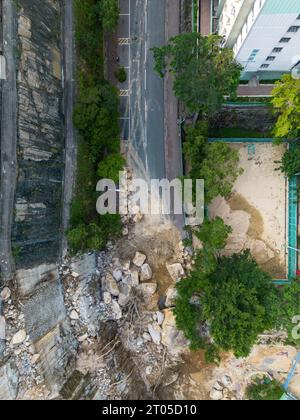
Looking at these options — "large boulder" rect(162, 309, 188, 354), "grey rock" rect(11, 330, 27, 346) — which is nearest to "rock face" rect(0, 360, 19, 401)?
"grey rock" rect(11, 330, 27, 346)

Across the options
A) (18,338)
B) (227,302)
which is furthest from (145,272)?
(18,338)

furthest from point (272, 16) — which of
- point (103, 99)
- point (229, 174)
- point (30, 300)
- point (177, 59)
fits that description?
point (30, 300)

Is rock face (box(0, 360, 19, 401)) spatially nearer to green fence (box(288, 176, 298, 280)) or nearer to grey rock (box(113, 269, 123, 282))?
grey rock (box(113, 269, 123, 282))

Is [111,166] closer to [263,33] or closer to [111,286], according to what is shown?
[111,286]

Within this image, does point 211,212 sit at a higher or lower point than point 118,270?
higher

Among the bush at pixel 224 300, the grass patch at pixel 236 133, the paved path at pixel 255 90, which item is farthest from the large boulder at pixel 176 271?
A: the paved path at pixel 255 90
